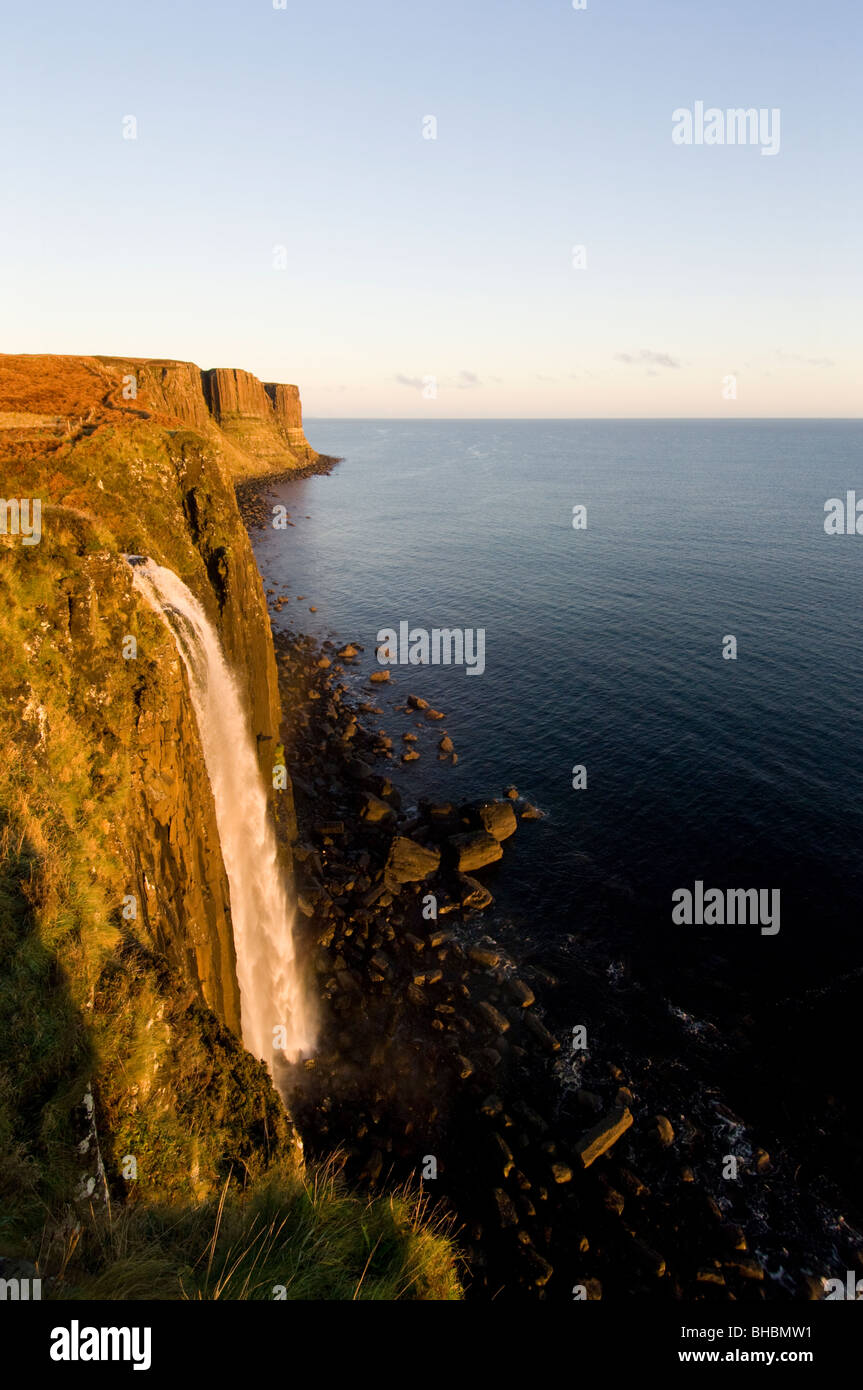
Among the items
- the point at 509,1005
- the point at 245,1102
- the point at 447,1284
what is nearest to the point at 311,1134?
the point at 509,1005

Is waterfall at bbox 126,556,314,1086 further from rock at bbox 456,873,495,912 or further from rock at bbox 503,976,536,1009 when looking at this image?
rock at bbox 456,873,495,912

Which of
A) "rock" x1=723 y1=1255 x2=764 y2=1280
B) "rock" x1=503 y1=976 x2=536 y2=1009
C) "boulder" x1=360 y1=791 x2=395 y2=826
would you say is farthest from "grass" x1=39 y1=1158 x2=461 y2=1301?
"boulder" x1=360 y1=791 x2=395 y2=826

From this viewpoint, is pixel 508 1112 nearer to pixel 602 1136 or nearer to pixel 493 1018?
pixel 602 1136

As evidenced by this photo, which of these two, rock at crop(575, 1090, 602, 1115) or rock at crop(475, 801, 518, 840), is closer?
rock at crop(575, 1090, 602, 1115)

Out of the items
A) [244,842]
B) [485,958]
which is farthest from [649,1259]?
[244,842]

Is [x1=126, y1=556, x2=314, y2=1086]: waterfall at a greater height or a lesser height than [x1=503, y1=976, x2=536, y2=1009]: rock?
greater

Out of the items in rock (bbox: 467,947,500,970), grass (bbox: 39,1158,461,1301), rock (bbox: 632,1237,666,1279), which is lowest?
rock (bbox: 632,1237,666,1279)

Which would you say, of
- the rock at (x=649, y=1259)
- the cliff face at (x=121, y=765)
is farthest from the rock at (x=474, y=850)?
the rock at (x=649, y=1259)

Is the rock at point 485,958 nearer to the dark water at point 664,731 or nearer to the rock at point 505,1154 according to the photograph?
the dark water at point 664,731
